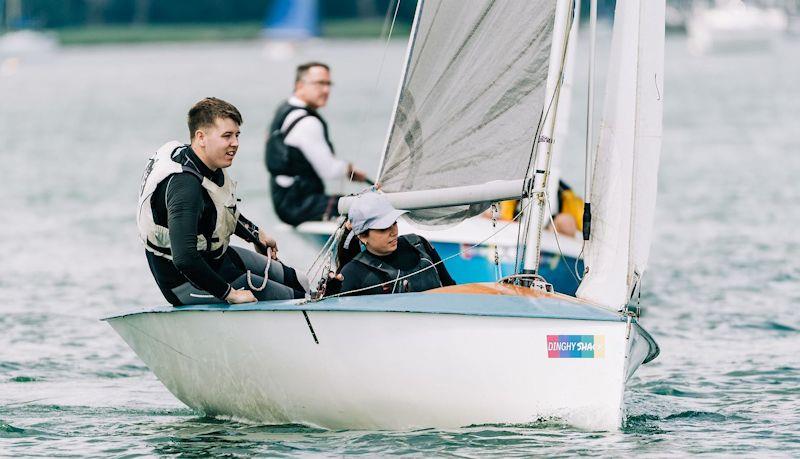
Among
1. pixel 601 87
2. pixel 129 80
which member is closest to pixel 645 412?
pixel 601 87

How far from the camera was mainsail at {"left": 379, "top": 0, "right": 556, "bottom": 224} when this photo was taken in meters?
8.76

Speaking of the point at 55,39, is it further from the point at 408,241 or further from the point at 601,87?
the point at 408,241

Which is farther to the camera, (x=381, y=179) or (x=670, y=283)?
(x=670, y=283)

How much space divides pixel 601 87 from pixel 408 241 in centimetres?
4508

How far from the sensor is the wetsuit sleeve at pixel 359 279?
8.26m

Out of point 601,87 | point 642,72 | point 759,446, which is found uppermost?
point 601,87

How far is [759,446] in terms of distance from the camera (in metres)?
8.57

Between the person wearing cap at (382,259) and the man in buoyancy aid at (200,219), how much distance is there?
52 cm

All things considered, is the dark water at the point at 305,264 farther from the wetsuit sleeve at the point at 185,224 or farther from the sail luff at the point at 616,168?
the wetsuit sleeve at the point at 185,224

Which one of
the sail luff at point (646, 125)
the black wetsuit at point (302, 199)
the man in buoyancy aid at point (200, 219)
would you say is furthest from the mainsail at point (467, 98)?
the black wetsuit at point (302, 199)

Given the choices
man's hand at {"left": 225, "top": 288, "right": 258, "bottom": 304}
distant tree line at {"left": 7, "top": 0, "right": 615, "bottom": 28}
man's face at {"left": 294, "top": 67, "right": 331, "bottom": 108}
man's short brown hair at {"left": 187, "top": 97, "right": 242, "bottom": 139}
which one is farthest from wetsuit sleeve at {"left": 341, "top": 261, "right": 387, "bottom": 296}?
distant tree line at {"left": 7, "top": 0, "right": 615, "bottom": 28}

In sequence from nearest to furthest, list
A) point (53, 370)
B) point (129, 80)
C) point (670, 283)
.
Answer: point (53, 370), point (670, 283), point (129, 80)

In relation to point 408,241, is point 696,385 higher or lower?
lower

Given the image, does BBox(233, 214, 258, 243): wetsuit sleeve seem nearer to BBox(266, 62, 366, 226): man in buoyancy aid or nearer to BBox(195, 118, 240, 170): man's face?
BBox(195, 118, 240, 170): man's face
